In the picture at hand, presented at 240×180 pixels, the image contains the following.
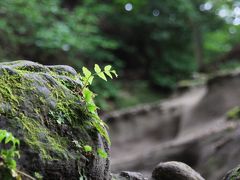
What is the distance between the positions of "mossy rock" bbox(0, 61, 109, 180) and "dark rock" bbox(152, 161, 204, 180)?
1.31 ft

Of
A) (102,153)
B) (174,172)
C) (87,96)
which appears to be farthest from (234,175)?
(87,96)

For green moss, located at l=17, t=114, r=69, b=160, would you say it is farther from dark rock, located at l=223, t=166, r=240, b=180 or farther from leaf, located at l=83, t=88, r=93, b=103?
dark rock, located at l=223, t=166, r=240, b=180

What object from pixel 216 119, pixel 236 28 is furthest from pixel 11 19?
pixel 236 28

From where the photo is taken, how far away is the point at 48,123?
1917 millimetres

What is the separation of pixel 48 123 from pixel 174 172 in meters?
0.85

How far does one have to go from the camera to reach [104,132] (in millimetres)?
2074

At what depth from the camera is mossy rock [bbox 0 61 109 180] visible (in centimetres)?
175

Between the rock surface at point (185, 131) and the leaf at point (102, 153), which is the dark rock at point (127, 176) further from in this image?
the rock surface at point (185, 131)

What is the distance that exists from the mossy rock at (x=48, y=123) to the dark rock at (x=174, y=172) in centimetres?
40

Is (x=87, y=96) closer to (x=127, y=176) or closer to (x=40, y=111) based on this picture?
(x=40, y=111)

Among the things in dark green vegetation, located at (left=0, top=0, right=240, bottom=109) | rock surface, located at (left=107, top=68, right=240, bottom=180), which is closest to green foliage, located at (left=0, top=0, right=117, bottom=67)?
dark green vegetation, located at (left=0, top=0, right=240, bottom=109)

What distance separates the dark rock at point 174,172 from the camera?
2303 mm

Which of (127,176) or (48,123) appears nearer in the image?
(48,123)

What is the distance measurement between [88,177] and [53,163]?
0.27 m
